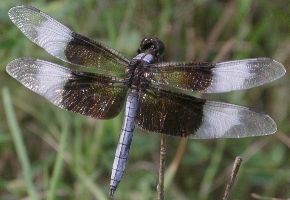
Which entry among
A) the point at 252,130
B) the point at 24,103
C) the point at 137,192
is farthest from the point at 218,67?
the point at 24,103

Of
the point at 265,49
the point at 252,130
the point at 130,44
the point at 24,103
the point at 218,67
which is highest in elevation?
the point at 265,49

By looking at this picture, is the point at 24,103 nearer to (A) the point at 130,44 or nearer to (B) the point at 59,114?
(B) the point at 59,114

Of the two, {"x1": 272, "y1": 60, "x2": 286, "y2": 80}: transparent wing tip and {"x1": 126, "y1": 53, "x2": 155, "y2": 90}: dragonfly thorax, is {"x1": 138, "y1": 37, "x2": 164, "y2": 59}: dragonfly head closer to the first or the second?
{"x1": 126, "y1": 53, "x2": 155, "y2": 90}: dragonfly thorax

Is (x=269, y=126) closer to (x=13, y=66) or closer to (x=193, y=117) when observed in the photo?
(x=193, y=117)

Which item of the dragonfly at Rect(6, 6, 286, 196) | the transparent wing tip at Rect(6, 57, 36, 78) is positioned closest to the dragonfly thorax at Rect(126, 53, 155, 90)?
the dragonfly at Rect(6, 6, 286, 196)

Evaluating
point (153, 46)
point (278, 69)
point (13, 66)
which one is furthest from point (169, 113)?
point (13, 66)

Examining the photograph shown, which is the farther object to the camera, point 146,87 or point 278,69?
point 146,87
